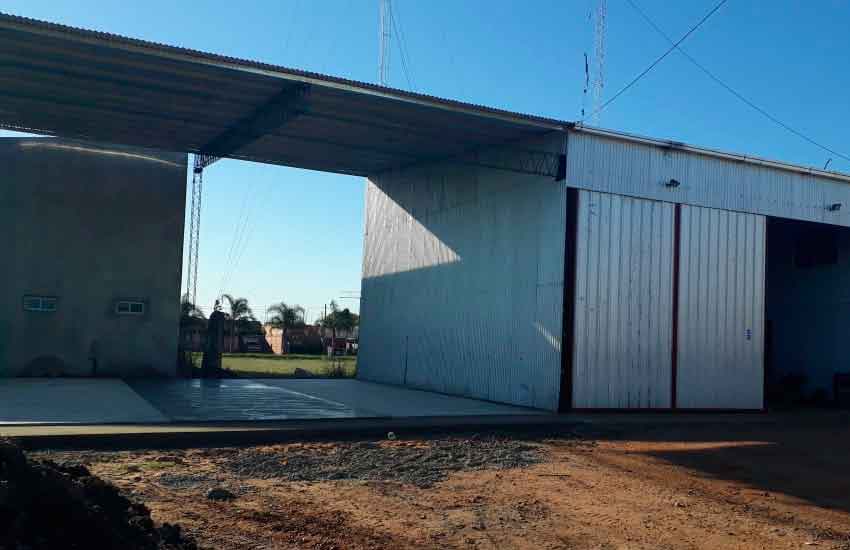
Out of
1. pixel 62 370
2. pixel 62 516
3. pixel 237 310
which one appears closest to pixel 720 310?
pixel 62 516

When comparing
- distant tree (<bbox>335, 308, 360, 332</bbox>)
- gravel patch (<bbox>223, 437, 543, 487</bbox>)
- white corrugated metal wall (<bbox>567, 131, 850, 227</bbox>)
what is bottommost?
gravel patch (<bbox>223, 437, 543, 487</bbox>)

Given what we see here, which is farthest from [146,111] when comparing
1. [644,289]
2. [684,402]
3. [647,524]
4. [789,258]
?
[789,258]

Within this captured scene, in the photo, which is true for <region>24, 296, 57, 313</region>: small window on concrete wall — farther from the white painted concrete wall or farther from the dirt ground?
the dirt ground

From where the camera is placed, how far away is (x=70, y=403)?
52.9ft

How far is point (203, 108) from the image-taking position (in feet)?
64.7

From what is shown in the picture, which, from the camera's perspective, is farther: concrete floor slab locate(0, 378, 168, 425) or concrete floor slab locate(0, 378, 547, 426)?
concrete floor slab locate(0, 378, 547, 426)

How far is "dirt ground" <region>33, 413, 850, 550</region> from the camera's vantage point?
7523 millimetres

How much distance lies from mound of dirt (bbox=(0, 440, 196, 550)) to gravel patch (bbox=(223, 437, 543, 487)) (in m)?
3.79

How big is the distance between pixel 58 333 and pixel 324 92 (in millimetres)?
11954

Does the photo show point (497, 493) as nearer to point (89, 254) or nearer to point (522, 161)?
point (522, 161)

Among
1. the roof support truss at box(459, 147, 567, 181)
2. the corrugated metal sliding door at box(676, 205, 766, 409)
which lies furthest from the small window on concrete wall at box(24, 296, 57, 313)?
Result: the corrugated metal sliding door at box(676, 205, 766, 409)

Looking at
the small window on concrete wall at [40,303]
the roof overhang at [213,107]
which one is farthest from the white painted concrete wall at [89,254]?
the roof overhang at [213,107]

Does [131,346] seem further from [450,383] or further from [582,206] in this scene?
[582,206]

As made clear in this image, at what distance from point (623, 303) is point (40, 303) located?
16.5m
